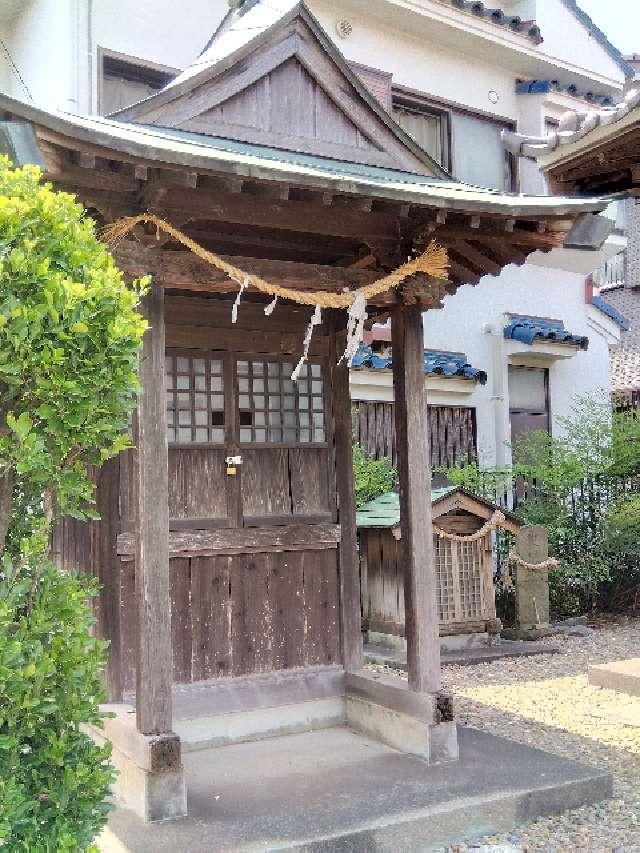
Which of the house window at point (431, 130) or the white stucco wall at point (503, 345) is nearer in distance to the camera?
the house window at point (431, 130)

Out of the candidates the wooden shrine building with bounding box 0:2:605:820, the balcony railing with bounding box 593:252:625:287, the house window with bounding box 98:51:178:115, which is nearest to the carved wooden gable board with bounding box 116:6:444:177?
the wooden shrine building with bounding box 0:2:605:820

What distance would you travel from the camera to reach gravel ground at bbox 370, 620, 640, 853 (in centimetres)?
461

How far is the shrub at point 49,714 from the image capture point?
2.91 metres

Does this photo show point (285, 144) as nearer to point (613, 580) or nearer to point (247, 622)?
point (247, 622)

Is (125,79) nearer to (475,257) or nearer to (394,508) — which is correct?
(394,508)

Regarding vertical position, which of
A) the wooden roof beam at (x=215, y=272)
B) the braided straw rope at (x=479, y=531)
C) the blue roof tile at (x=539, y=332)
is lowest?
the braided straw rope at (x=479, y=531)

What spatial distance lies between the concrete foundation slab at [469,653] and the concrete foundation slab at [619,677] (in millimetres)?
1579

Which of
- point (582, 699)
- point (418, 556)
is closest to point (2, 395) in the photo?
point (418, 556)

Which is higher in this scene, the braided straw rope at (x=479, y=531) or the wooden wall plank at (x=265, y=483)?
the wooden wall plank at (x=265, y=483)

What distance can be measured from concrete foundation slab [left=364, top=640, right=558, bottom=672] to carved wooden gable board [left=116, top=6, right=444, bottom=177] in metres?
5.29

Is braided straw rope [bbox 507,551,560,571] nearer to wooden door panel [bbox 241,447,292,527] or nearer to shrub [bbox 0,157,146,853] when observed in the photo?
wooden door panel [bbox 241,447,292,527]

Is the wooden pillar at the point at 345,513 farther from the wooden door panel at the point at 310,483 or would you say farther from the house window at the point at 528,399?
the house window at the point at 528,399

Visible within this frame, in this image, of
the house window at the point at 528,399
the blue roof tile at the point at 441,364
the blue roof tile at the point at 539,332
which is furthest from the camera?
the house window at the point at 528,399

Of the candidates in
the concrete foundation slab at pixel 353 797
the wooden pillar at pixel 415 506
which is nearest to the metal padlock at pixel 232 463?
the wooden pillar at pixel 415 506
